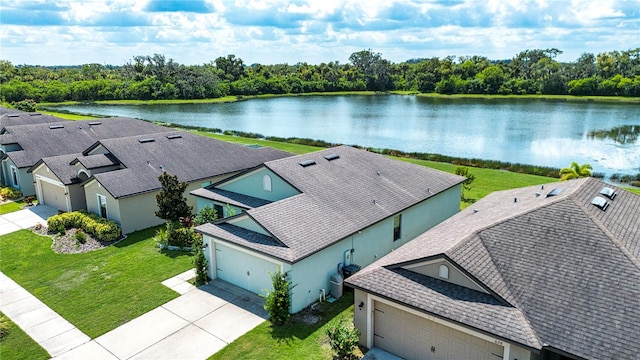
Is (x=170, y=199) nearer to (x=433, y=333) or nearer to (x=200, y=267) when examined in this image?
(x=200, y=267)

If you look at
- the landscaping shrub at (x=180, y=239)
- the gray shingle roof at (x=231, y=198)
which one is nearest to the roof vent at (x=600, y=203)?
the gray shingle roof at (x=231, y=198)

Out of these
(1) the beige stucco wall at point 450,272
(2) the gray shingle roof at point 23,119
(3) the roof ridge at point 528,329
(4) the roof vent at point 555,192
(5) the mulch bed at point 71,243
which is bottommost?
(5) the mulch bed at point 71,243

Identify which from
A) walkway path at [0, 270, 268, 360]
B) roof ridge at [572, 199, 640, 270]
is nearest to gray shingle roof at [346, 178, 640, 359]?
roof ridge at [572, 199, 640, 270]

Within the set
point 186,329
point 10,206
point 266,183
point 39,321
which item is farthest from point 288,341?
point 10,206

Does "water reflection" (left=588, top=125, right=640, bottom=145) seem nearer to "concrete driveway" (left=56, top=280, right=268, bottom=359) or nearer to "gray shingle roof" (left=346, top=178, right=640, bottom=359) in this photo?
"gray shingle roof" (left=346, top=178, right=640, bottom=359)

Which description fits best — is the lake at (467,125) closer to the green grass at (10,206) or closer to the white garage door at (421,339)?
the white garage door at (421,339)
